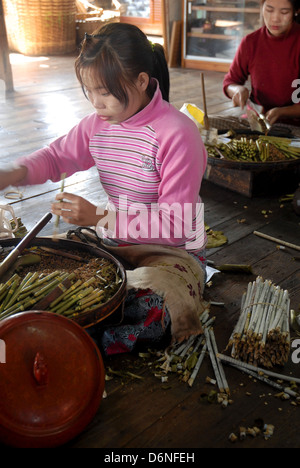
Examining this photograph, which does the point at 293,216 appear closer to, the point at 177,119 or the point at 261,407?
the point at 177,119

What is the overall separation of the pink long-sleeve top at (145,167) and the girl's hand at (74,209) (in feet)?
0.55

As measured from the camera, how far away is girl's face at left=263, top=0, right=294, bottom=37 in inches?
135

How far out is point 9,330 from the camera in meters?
1.49

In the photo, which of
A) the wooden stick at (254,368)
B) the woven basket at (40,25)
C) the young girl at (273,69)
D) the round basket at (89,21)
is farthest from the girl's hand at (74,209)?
the round basket at (89,21)

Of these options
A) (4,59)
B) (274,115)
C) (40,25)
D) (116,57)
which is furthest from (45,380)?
(40,25)

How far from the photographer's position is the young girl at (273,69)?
12.3 ft

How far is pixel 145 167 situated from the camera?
2113 millimetres

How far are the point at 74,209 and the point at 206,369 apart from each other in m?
0.77

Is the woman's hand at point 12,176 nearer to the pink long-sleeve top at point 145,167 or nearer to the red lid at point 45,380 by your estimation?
the pink long-sleeve top at point 145,167

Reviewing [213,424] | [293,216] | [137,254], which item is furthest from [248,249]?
[213,424]

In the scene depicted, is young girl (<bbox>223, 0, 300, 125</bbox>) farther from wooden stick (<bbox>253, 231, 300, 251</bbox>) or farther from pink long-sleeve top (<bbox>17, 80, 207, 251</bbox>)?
pink long-sleeve top (<bbox>17, 80, 207, 251</bbox>)

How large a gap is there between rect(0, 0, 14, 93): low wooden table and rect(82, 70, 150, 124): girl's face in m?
4.36

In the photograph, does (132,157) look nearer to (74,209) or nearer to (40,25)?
(74,209)

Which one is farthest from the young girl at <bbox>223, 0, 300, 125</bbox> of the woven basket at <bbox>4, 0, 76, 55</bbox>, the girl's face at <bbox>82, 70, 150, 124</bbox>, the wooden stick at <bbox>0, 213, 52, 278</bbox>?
the woven basket at <bbox>4, 0, 76, 55</bbox>
